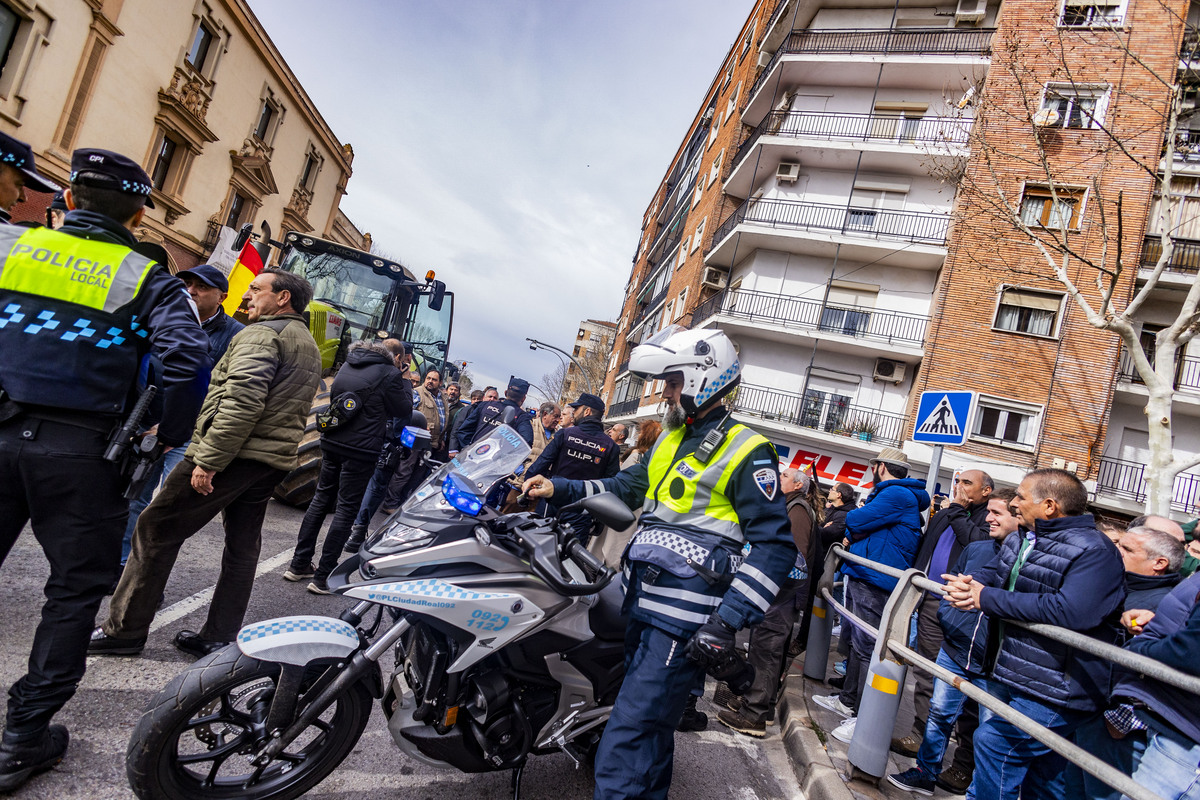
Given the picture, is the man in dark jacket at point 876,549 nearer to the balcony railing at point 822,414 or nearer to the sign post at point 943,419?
the sign post at point 943,419

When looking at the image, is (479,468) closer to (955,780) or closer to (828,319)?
(955,780)

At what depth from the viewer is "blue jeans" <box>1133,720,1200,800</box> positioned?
7.28 ft

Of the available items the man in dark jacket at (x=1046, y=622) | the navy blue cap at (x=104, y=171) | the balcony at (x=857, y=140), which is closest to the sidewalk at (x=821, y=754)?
the man in dark jacket at (x=1046, y=622)

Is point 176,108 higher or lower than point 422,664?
higher

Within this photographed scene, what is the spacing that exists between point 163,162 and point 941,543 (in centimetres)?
2428

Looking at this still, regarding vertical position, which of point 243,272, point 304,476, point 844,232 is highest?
point 844,232

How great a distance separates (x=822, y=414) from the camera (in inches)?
743

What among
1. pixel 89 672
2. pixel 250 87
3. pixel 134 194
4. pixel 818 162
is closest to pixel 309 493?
pixel 89 672

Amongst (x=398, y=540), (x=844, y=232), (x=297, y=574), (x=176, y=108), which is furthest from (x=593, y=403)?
(x=176, y=108)

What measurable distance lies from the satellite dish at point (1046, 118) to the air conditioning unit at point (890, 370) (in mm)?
6986

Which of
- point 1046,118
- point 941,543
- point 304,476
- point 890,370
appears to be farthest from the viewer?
point 890,370

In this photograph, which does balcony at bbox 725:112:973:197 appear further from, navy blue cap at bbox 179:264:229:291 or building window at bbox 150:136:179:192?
building window at bbox 150:136:179:192

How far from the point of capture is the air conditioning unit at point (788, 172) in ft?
67.4

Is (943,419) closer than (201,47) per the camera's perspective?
Yes
